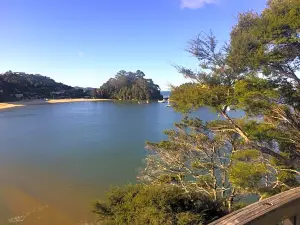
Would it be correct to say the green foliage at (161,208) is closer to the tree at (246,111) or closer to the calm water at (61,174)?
the tree at (246,111)

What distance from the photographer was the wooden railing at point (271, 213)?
4.14 ft

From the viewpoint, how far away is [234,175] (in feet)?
21.2

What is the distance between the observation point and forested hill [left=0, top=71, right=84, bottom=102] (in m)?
92.5

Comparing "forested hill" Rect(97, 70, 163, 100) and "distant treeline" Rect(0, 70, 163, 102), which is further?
"forested hill" Rect(97, 70, 163, 100)

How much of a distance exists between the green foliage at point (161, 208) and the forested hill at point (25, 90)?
308 feet

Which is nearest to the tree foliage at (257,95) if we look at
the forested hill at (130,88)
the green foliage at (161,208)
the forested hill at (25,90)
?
the green foliage at (161,208)

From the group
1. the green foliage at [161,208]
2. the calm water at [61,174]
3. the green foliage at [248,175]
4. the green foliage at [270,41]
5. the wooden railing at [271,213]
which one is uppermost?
the green foliage at [270,41]

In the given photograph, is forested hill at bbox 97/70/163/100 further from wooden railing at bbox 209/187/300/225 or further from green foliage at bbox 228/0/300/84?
wooden railing at bbox 209/187/300/225

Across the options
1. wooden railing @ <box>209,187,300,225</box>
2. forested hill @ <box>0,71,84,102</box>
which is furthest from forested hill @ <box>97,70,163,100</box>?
wooden railing @ <box>209,187,300,225</box>

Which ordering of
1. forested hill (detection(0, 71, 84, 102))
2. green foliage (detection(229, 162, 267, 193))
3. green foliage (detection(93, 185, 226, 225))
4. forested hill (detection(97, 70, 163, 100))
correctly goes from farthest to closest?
1. forested hill (detection(97, 70, 163, 100))
2. forested hill (detection(0, 71, 84, 102))
3. green foliage (detection(229, 162, 267, 193))
4. green foliage (detection(93, 185, 226, 225))

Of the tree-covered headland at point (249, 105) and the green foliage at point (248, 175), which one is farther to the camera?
the green foliage at point (248, 175)

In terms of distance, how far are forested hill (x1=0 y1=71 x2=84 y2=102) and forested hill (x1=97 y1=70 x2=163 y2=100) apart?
14.7m

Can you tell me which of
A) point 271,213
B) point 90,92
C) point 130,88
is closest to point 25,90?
point 90,92

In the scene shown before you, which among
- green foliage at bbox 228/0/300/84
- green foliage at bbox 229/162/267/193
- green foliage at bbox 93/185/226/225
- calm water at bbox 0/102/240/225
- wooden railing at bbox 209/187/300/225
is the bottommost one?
calm water at bbox 0/102/240/225
